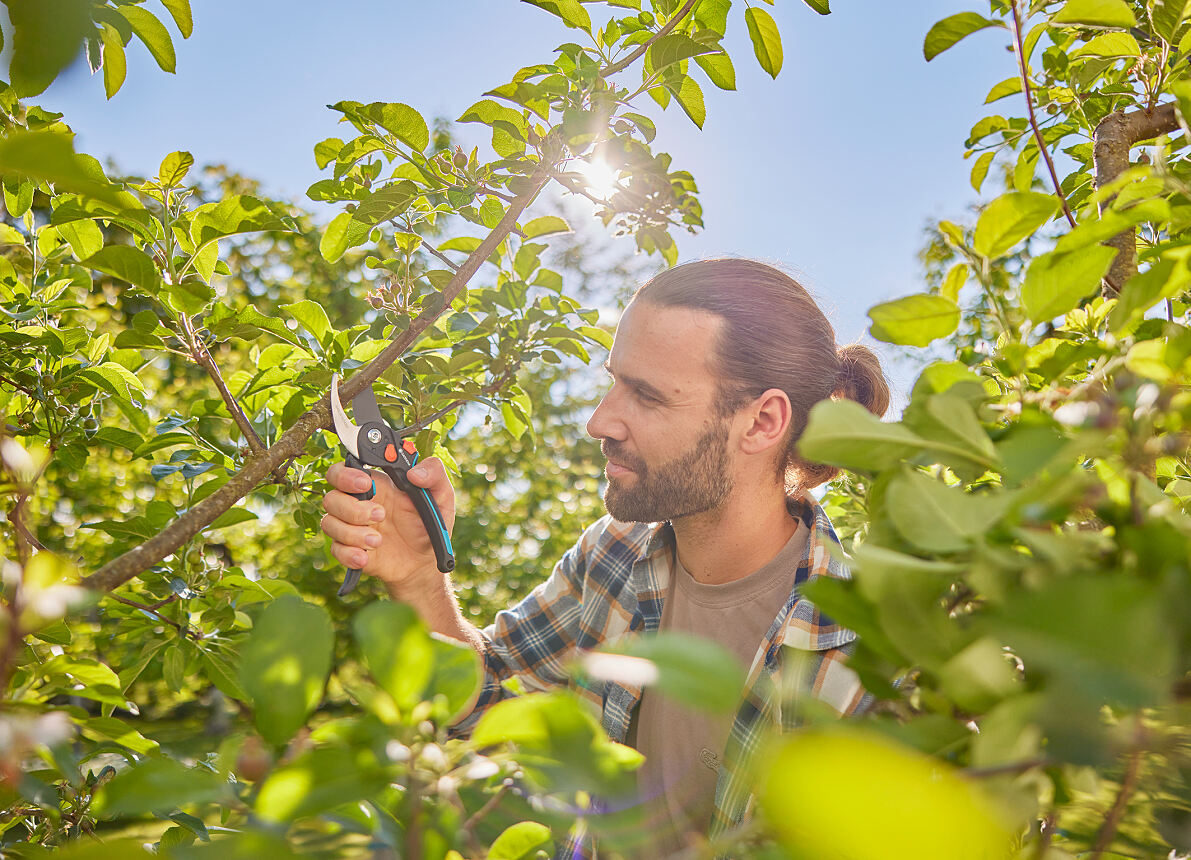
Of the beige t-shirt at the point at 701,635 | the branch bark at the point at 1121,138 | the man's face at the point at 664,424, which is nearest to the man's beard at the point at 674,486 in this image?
the man's face at the point at 664,424

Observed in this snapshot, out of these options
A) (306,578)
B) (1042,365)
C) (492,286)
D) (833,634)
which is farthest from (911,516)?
(306,578)

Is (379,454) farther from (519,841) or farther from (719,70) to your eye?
(519,841)

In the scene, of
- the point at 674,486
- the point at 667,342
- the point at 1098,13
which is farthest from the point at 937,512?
the point at 667,342

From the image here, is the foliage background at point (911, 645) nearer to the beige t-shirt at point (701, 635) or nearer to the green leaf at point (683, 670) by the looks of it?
the green leaf at point (683, 670)

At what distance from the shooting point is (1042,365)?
52 cm

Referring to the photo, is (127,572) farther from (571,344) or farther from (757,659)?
(757,659)

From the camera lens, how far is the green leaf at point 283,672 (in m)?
0.35

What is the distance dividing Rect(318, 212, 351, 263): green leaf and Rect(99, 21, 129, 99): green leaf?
0.50 metres

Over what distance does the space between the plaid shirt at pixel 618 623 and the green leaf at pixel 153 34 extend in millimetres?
1476

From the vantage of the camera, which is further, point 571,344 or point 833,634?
point 571,344

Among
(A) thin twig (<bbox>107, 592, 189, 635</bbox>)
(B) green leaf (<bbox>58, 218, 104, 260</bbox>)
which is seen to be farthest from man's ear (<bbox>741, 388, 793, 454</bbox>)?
(B) green leaf (<bbox>58, 218, 104, 260</bbox>)

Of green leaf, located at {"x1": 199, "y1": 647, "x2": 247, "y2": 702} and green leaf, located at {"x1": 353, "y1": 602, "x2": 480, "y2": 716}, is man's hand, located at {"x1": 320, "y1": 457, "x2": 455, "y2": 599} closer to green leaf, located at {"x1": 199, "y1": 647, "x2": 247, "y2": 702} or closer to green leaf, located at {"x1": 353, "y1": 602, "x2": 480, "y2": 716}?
green leaf, located at {"x1": 199, "y1": 647, "x2": 247, "y2": 702}

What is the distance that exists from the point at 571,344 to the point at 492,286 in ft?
0.89

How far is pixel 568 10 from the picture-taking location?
148 centimetres
